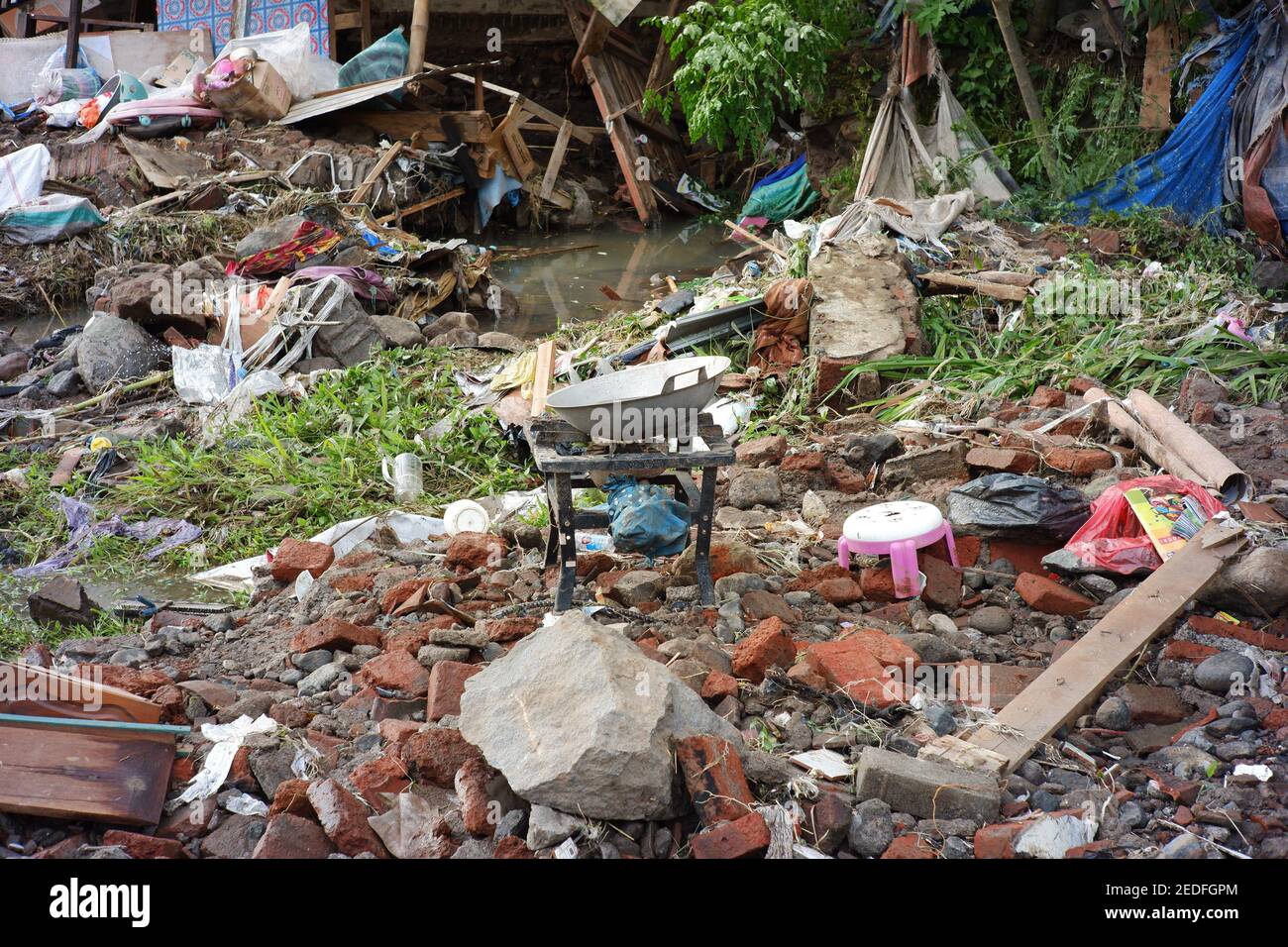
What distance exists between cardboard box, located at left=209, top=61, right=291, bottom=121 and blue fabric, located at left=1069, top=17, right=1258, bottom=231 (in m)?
8.01

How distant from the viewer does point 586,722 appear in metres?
2.57

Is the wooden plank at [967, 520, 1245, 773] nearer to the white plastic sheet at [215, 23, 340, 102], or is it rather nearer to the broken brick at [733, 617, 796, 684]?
the broken brick at [733, 617, 796, 684]

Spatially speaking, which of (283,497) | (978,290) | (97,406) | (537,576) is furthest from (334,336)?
(978,290)

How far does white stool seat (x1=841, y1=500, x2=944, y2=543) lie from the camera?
395 cm

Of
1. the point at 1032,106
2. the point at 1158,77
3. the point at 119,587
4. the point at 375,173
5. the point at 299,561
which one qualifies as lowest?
the point at 119,587

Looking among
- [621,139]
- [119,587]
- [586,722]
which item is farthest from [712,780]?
[621,139]

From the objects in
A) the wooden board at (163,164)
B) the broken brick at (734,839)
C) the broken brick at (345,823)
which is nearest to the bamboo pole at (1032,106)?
the wooden board at (163,164)

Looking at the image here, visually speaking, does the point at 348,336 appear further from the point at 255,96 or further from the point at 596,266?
the point at 255,96

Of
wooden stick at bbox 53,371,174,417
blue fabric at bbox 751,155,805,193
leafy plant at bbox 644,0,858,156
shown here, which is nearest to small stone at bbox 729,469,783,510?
wooden stick at bbox 53,371,174,417

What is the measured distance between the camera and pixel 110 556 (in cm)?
523

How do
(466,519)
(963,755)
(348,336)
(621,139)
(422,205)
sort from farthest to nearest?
1. (621,139)
2. (422,205)
3. (348,336)
4. (466,519)
5. (963,755)

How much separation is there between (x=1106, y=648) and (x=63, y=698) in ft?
10.0

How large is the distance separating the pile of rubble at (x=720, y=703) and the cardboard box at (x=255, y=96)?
8.08 meters

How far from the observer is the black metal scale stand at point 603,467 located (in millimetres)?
3719
